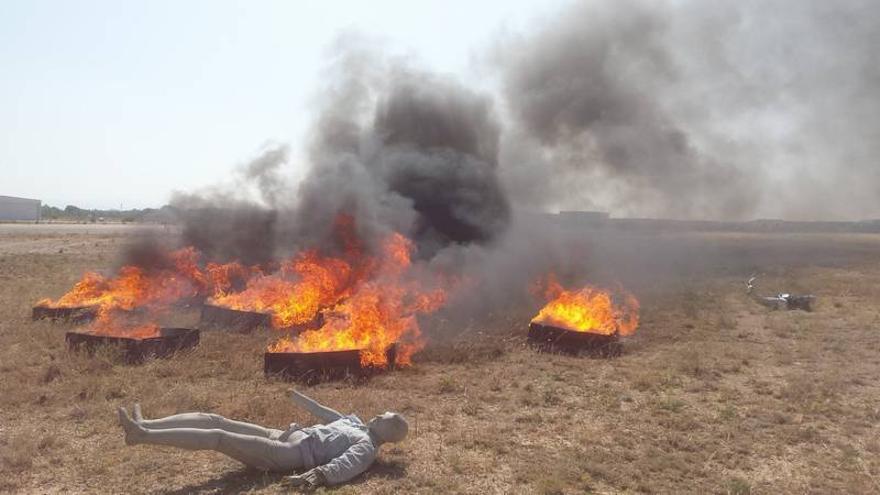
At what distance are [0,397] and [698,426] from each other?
442 inches

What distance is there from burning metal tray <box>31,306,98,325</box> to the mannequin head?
1193 centimetres

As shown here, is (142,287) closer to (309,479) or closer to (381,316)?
→ (381,316)

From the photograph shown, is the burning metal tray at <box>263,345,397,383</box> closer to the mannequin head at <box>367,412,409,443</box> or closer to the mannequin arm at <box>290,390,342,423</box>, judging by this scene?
the mannequin arm at <box>290,390,342,423</box>

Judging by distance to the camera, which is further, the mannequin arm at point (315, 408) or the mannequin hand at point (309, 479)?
the mannequin arm at point (315, 408)

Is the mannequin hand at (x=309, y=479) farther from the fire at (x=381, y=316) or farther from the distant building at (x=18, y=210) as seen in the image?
the distant building at (x=18, y=210)

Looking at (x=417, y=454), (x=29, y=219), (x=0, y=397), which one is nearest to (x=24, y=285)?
(x=0, y=397)

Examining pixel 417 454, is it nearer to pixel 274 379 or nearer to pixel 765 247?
pixel 274 379

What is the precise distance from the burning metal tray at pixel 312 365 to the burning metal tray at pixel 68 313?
7333 millimetres

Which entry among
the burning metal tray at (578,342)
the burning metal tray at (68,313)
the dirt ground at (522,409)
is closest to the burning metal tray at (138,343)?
the dirt ground at (522,409)

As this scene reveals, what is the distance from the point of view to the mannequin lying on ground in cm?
660

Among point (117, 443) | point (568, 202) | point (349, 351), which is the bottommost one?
point (117, 443)

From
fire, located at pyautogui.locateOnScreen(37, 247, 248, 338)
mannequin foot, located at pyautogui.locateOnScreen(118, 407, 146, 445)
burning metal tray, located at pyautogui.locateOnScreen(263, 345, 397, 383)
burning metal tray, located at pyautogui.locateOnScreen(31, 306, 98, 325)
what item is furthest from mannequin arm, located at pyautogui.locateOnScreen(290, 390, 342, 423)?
burning metal tray, located at pyautogui.locateOnScreen(31, 306, 98, 325)

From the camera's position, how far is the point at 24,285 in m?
22.5

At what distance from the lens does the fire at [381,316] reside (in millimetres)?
12242
